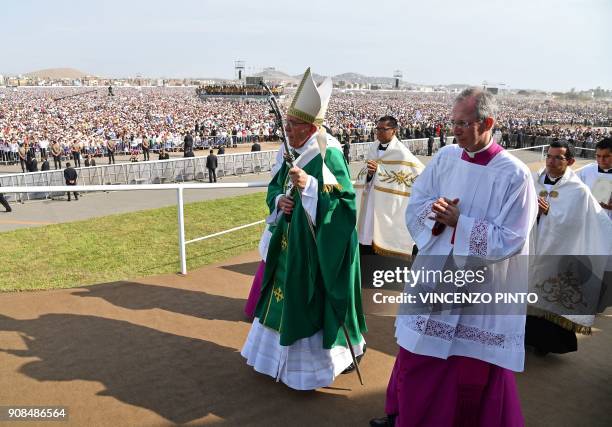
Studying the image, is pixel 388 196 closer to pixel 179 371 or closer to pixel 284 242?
pixel 284 242

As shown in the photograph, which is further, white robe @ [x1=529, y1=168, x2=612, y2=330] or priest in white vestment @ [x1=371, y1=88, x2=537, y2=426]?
white robe @ [x1=529, y1=168, x2=612, y2=330]

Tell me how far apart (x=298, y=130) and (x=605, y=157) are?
407cm

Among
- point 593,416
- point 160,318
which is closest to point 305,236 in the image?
point 160,318

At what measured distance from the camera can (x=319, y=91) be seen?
401 cm

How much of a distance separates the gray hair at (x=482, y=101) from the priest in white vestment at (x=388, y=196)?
3768 millimetres

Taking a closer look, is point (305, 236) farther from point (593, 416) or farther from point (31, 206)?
point (31, 206)

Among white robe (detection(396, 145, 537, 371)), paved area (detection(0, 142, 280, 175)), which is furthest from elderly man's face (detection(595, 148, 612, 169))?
paved area (detection(0, 142, 280, 175))

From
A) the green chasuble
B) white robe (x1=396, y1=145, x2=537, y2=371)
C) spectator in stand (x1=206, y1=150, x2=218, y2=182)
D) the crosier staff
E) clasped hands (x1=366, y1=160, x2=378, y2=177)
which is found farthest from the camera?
spectator in stand (x1=206, y1=150, x2=218, y2=182)

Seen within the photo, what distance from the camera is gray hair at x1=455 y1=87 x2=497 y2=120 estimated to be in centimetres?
283

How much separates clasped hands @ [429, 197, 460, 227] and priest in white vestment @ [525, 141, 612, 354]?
2.25m

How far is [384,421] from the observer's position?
11.5 ft

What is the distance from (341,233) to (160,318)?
2475mm

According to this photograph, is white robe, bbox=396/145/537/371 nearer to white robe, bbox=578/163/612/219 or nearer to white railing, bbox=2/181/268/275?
white railing, bbox=2/181/268/275

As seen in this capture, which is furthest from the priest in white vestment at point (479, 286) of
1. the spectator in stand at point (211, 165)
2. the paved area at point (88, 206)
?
the spectator in stand at point (211, 165)
